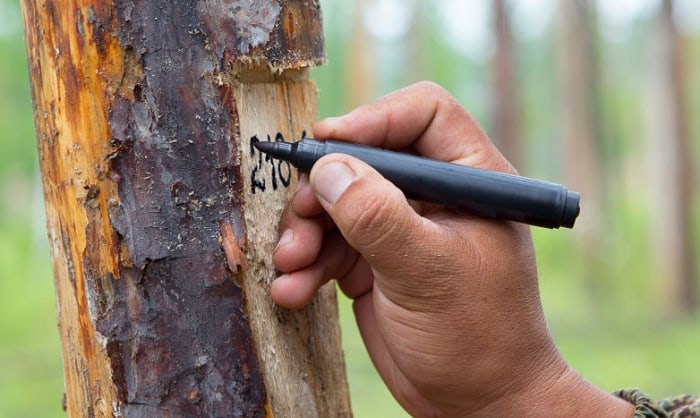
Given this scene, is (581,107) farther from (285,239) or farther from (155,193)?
(155,193)

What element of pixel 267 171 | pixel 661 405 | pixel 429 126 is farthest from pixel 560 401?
pixel 267 171

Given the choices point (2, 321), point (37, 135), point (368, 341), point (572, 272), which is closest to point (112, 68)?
point (37, 135)

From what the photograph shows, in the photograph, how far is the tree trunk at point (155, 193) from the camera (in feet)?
4.37

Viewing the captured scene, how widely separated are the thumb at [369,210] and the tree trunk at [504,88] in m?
9.95

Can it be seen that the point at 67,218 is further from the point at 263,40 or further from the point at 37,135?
the point at 263,40

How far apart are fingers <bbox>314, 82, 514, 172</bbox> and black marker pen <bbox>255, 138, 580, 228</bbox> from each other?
5.0 inches

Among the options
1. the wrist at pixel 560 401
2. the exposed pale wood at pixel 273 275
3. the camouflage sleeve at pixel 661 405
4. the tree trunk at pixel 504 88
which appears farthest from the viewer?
the tree trunk at pixel 504 88

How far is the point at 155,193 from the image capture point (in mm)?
1350

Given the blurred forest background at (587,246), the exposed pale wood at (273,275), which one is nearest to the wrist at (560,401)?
the exposed pale wood at (273,275)

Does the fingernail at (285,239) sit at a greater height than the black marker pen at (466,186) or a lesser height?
lesser

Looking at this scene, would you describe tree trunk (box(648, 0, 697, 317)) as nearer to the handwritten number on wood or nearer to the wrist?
the wrist

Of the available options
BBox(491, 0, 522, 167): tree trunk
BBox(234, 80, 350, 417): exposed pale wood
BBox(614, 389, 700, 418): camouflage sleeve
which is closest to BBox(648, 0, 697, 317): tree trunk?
BBox(491, 0, 522, 167): tree trunk

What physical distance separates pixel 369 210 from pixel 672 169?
9.10 m

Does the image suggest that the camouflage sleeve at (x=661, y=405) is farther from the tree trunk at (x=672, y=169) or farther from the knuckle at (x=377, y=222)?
the tree trunk at (x=672, y=169)
